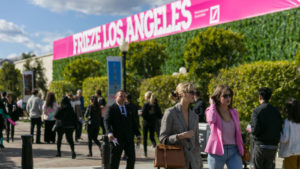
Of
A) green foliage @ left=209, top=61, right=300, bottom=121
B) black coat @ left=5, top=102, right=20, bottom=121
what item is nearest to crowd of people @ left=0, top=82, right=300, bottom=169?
green foliage @ left=209, top=61, right=300, bottom=121

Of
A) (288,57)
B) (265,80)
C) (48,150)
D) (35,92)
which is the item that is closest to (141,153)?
(48,150)

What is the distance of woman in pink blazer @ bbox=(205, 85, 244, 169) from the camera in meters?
4.62

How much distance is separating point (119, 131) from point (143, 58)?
15662 millimetres

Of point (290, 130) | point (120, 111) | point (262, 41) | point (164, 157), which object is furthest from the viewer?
point (262, 41)

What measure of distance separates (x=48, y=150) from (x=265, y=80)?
26.9 feet

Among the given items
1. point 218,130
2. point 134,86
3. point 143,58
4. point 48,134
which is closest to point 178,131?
point 218,130

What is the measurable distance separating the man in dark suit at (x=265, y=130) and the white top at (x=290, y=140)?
0.63 feet

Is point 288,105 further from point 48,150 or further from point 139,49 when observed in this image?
point 139,49

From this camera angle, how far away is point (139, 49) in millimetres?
22172

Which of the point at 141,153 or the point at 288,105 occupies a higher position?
the point at 288,105

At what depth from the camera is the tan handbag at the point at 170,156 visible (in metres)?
4.37

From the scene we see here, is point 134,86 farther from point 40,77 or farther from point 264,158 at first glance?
point 40,77

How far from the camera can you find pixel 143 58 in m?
22.0

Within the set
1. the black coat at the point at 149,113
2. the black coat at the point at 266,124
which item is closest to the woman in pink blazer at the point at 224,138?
the black coat at the point at 266,124
